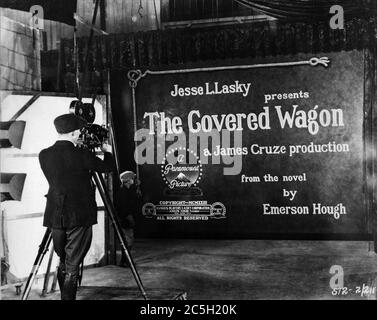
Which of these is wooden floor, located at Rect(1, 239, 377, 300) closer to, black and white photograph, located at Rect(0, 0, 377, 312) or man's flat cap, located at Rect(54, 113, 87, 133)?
black and white photograph, located at Rect(0, 0, 377, 312)

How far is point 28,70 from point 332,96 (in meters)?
2.98

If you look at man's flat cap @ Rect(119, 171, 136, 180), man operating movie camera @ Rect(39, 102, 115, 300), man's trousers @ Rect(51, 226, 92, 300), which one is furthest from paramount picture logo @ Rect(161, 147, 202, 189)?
man's trousers @ Rect(51, 226, 92, 300)

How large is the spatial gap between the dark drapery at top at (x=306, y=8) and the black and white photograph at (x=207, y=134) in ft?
0.04

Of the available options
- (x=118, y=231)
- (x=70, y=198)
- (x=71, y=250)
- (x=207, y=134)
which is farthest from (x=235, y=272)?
(x=70, y=198)

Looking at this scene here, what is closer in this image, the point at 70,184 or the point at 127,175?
the point at 70,184

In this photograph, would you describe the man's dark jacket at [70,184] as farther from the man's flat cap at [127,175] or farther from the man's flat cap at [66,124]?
the man's flat cap at [127,175]

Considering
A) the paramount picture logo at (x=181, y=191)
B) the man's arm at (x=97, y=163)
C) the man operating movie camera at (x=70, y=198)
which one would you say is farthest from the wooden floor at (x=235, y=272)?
the man's arm at (x=97, y=163)

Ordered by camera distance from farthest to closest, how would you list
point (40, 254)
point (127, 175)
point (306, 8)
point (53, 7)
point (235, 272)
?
1. point (127, 175)
2. point (235, 272)
3. point (53, 7)
4. point (306, 8)
5. point (40, 254)

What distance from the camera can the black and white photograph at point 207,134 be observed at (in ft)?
15.7

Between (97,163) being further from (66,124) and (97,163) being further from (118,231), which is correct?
(118,231)

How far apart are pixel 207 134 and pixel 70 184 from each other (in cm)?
157

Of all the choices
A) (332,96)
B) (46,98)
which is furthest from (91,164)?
(332,96)

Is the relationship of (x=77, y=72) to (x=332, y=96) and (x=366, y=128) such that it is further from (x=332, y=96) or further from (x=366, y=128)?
(x=366, y=128)

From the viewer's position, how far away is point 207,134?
16.5ft
